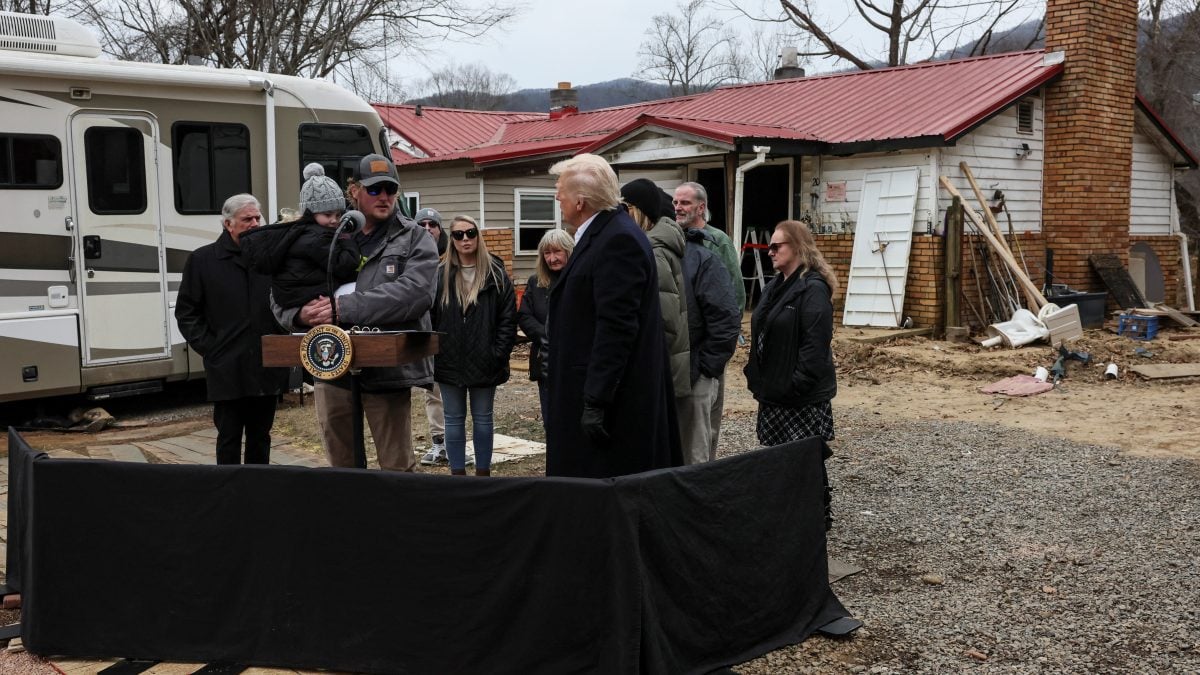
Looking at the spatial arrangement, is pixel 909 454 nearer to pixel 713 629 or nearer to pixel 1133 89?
pixel 713 629

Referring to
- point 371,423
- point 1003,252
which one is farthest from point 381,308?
point 1003,252

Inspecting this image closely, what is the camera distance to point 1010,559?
5.04 metres

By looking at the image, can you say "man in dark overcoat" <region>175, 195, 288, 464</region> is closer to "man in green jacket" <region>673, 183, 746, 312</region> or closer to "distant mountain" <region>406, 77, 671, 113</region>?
"man in green jacket" <region>673, 183, 746, 312</region>

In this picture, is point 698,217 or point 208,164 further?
point 208,164

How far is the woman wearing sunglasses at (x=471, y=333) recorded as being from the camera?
5957mm

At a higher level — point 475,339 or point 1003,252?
point 1003,252

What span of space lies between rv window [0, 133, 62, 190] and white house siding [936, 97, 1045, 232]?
33.6ft

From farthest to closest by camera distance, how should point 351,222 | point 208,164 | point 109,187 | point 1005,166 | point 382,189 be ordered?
point 1005,166
point 208,164
point 109,187
point 382,189
point 351,222

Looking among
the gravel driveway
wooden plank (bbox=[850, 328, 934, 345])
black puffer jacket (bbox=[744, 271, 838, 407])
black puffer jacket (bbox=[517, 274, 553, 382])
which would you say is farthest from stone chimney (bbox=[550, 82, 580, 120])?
black puffer jacket (bbox=[744, 271, 838, 407])

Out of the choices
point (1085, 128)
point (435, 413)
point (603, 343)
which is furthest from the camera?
point (1085, 128)

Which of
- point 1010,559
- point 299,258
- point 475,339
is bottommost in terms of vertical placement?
point 1010,559

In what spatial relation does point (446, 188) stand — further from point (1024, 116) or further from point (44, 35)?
point (44, 35)

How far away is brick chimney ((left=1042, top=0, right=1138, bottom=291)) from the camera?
1487 centimetres

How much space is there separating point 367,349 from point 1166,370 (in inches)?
375
